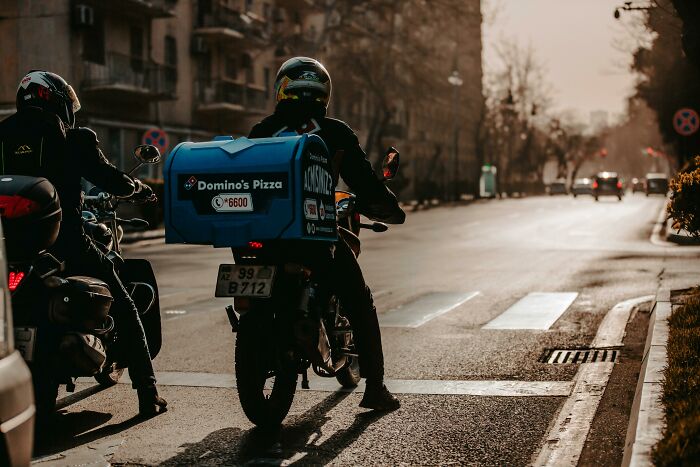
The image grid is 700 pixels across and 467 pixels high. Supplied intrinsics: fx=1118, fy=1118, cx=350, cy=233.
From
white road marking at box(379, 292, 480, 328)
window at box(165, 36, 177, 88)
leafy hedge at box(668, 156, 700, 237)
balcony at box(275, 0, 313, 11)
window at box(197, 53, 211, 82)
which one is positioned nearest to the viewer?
leafy hedge at box(668, 156, 700, 237)

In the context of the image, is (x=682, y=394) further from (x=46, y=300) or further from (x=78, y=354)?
(x=46, y=300)

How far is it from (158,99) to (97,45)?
4.06 m

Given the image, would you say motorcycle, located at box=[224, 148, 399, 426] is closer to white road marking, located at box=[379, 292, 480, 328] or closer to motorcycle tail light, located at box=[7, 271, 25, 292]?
motorcycle tail light, located at box=[7, 271, 25, 292]

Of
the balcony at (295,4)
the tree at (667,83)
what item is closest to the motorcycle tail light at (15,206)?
the tree at (667,83)

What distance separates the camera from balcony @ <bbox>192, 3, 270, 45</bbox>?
42966mm

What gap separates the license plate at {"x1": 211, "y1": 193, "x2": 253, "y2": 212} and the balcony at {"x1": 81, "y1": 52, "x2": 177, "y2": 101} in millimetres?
30355

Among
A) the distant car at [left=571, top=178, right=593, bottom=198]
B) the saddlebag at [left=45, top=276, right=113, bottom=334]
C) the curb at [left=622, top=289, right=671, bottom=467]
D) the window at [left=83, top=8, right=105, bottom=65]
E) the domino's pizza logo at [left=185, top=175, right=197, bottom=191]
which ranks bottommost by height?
the distant car at [left=571, top=178, right=593, bottom=198]

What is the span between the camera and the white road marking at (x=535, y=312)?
9.60 m

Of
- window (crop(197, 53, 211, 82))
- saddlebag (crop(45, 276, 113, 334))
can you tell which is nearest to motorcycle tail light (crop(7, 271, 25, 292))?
saddlebag (crop(45, 276, 113, 334))

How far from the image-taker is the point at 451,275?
14828 mm

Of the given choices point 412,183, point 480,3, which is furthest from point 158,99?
point 412,183

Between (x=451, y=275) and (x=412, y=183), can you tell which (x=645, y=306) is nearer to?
(x=451, y=275)

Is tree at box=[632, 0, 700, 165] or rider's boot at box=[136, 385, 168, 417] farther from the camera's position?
tree at box=[632, 0, 700, 165]

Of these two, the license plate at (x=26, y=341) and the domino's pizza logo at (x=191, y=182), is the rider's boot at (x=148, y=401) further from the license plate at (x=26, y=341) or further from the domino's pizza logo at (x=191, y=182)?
the domino's pizza logo at (x=191, y=182)
